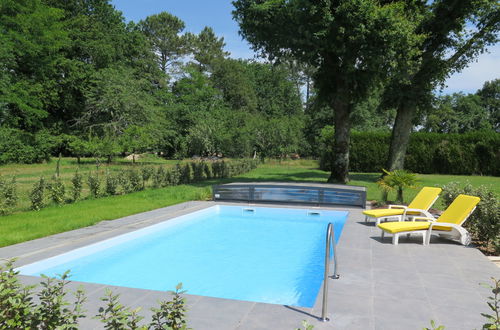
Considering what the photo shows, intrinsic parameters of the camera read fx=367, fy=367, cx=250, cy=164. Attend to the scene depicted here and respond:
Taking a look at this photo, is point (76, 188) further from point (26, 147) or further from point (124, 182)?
point (26, 147)

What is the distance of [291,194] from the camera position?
48.1ft

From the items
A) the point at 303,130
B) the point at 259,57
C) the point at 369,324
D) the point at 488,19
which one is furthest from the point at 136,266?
the point at 303,130

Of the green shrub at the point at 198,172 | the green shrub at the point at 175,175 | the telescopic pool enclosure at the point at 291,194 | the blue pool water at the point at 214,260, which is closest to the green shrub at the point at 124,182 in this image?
the green shrub at the point at 175,175

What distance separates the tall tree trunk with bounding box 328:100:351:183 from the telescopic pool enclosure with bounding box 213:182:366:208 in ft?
20.5

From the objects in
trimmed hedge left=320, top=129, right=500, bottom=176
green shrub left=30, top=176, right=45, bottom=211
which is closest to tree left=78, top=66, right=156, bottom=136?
trimmed hedge left=320, top=129, right=500, bottom=176

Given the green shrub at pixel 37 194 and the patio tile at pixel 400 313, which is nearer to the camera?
the patio tile at pixel 400 313

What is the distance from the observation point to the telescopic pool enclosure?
13.9 m

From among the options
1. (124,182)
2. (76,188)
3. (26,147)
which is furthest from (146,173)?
(26,147)

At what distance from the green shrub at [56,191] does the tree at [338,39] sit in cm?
1240

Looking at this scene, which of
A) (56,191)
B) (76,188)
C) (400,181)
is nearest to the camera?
(56,191)

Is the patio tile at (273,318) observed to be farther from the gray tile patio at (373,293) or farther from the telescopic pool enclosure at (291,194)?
the telescopic pool enclosure at (291,194)

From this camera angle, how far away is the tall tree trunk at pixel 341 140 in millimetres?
20781

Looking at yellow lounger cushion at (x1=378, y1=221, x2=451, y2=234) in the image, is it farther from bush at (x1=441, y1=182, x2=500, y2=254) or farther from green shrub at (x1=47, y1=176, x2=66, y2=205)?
green shrub at (x1=47, y1=176, x2=66, y2=205)

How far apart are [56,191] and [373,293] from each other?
11.3 metres
